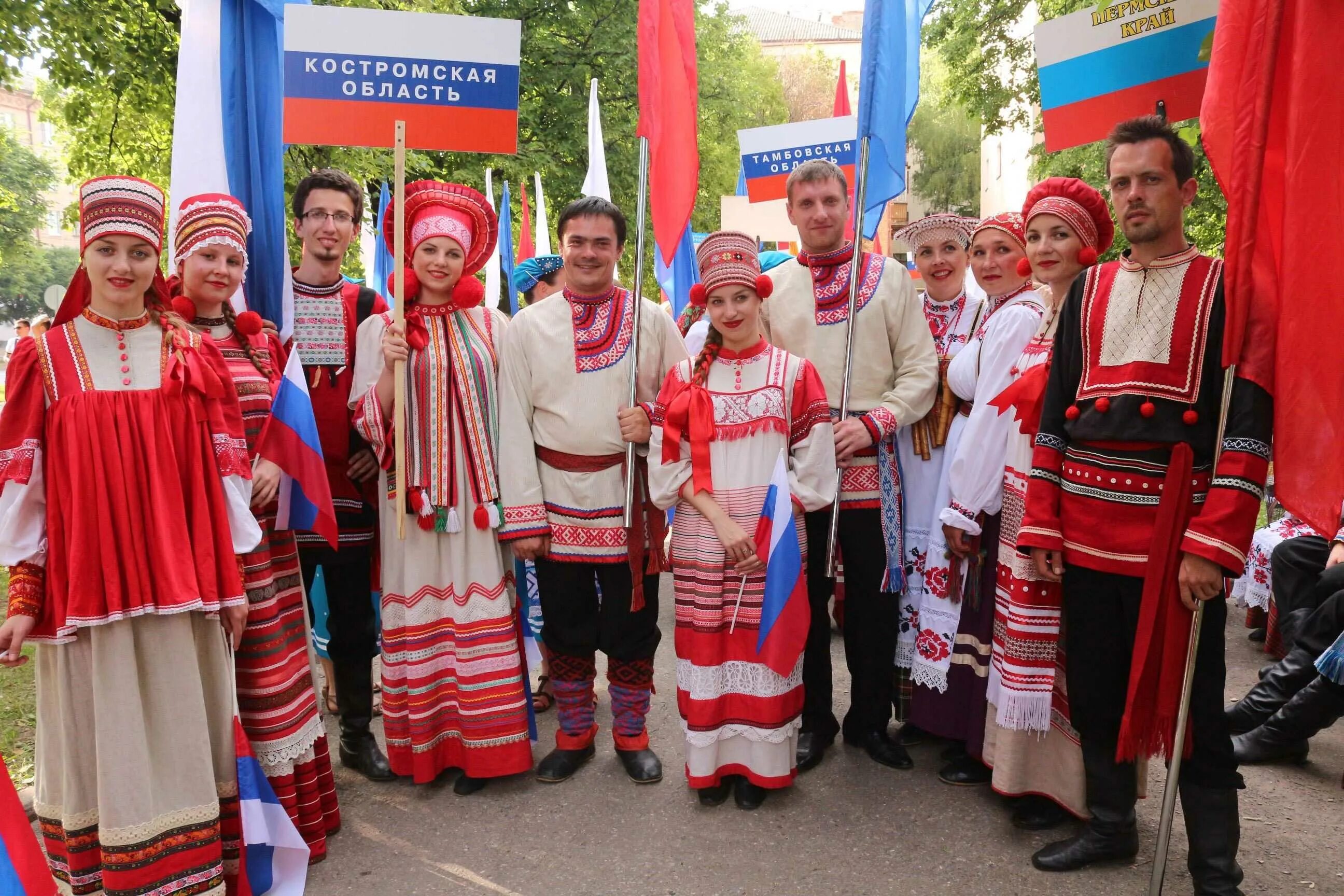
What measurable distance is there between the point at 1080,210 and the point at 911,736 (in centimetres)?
227

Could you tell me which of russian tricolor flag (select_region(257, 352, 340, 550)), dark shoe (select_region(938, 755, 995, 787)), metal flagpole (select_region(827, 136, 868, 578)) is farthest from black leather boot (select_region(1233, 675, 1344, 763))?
russian tricolor flag (select_region(257, 352, 340, 550))

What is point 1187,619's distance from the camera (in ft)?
9.03

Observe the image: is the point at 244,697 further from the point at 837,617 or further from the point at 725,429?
the point at 837,617

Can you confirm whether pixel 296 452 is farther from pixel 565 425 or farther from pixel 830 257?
pixel 830 257

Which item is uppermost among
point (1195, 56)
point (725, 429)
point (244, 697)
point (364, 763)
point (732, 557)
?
point (1195, 56)

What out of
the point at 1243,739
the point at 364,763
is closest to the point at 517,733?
the point at 364,763

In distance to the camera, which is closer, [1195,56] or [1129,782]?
[1129,782]

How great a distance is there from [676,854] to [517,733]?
826 mm

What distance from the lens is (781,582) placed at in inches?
135

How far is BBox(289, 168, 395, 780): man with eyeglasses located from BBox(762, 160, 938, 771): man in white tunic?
1.76 m

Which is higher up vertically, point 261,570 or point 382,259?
point 382,259

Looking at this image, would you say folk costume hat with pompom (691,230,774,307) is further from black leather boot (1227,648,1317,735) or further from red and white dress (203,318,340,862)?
black leather boot (1227,648,1317,735)

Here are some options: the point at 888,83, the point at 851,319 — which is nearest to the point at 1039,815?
the point at 851,319

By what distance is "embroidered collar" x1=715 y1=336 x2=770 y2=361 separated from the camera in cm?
360
